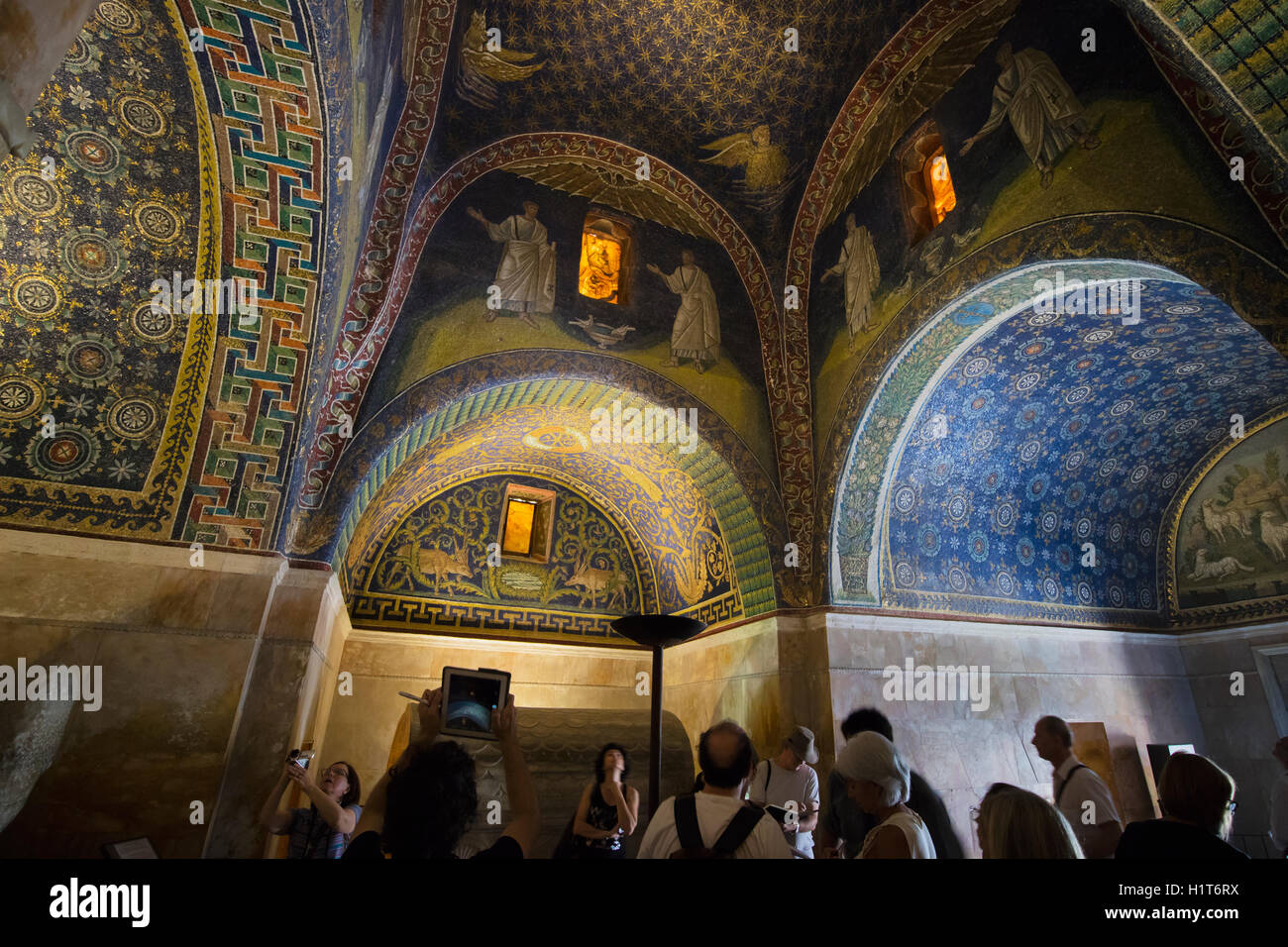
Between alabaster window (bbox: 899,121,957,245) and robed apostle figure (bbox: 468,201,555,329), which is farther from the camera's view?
robed apostle figure (bbox: 468,201,555,329)

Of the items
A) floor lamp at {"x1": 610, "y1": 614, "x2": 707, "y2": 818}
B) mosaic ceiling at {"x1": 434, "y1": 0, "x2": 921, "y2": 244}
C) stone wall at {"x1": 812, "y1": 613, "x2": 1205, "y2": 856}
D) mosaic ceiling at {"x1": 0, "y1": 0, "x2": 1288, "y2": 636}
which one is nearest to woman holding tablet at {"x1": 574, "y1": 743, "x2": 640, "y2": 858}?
floor lamp at {"x1": 610, "y1": 614, "x2": 707, "y2": 818}

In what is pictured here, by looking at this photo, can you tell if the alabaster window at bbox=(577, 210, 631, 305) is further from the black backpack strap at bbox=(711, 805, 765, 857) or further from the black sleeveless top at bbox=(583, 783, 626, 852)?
the black backpack strap at bbox=(711, 805, 765, 857)

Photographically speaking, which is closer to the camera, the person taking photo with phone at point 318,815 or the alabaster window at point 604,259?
the person taking photo with phone at point 318,815

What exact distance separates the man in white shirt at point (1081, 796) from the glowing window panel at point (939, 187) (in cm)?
515

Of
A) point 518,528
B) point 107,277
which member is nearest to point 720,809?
point 107,277

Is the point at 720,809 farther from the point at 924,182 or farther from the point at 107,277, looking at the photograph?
the point at 924,182

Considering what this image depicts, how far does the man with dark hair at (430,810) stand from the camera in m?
1.65

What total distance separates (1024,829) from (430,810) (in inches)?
65.1

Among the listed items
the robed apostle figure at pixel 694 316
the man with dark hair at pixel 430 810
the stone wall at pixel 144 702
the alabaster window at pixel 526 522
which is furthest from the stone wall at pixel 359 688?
the man with dark hair at pixel 430 810

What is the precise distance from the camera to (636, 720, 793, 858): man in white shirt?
77.1 inches

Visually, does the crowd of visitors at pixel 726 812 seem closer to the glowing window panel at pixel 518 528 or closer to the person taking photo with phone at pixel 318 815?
the person taking photo with phone at pixel 318 815

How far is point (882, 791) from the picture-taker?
2.31 meters

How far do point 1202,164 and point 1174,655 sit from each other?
733 centimetres

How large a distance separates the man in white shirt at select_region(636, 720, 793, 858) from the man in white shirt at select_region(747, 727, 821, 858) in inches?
80.4
